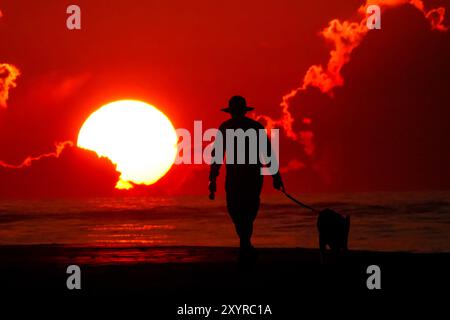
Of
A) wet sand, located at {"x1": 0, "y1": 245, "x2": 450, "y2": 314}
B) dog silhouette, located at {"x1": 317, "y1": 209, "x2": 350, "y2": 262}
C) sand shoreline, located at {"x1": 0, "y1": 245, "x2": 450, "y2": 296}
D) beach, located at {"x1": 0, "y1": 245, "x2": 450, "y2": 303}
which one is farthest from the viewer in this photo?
dog silhouette, located at {"x1": 317, "y1": 209, "x2": 350, "y2": 262}

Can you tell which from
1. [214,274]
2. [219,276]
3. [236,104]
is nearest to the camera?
[219,276]

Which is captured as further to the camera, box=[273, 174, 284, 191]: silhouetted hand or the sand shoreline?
box=[273, 174, 284, 191]: silhouetted hand

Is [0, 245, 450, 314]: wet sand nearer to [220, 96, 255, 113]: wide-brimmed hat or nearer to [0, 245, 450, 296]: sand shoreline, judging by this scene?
[0, 245, 450, 296]: sand shoreline

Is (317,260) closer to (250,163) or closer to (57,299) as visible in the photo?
(250,163)

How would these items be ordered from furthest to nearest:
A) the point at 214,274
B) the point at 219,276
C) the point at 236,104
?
the point at 236,104 → the point at 214,274 → the point at 219,276

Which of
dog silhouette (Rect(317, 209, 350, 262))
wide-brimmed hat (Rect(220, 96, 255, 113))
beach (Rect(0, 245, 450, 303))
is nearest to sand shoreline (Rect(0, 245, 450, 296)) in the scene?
beach (Rect(0, 245, 450, 303))

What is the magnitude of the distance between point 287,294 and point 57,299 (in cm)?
288

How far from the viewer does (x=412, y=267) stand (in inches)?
505

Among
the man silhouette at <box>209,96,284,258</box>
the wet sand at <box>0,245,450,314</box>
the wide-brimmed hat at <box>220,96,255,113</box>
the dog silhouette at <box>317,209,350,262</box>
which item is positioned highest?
the wide-brimmed hat at <box>220,96,255,113</box>

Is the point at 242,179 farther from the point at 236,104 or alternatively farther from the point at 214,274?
the point at 214,274

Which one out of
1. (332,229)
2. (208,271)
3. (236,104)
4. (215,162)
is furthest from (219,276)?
(236,104)

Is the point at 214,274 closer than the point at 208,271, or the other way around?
the point at 214,274

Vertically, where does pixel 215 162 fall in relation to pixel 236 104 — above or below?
below
